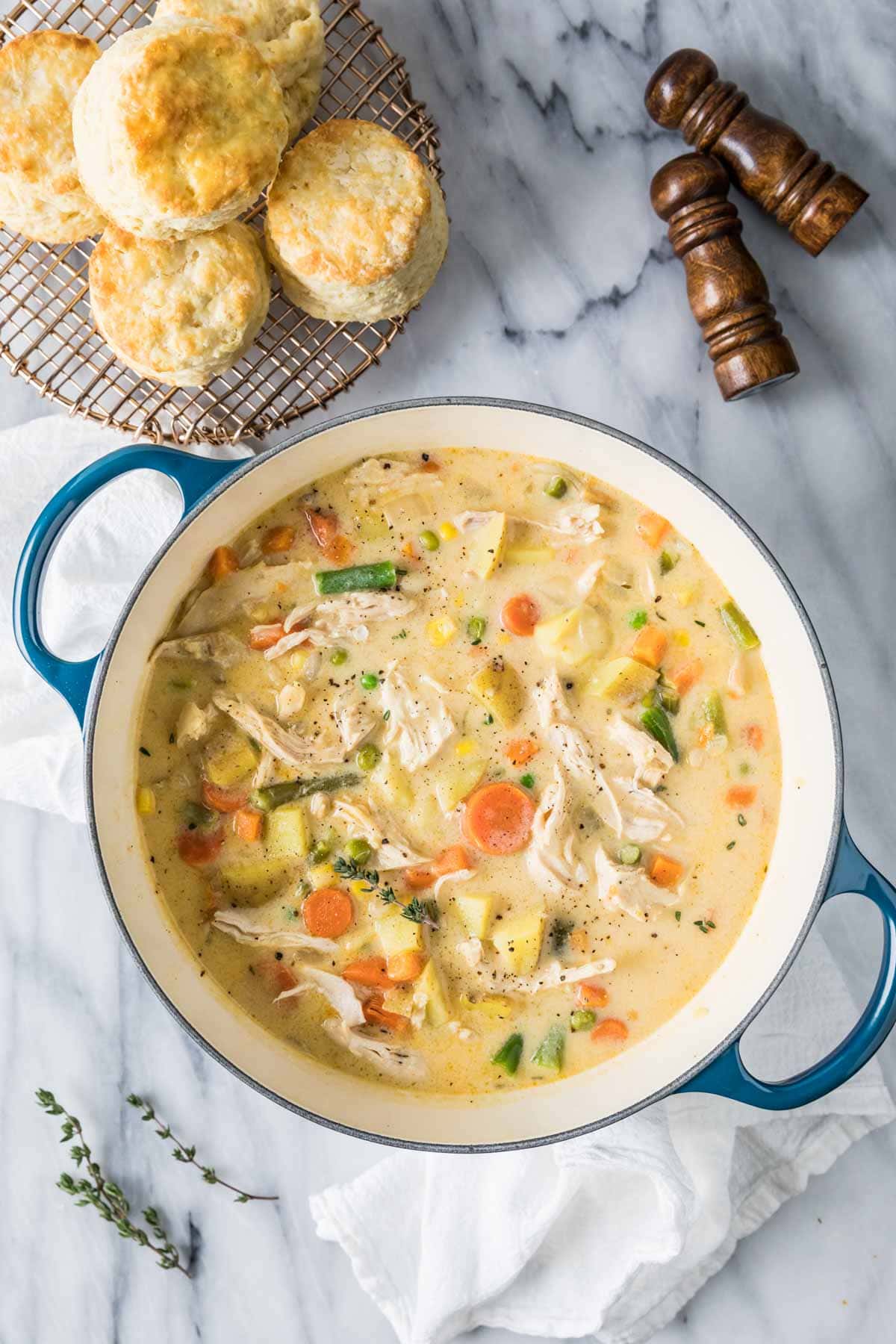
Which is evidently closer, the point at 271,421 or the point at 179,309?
the point at 179,309

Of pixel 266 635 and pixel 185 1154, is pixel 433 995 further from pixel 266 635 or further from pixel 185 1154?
pixel 266 635

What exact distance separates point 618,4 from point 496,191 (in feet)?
1.79

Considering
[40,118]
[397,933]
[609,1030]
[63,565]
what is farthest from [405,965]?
[40,118]

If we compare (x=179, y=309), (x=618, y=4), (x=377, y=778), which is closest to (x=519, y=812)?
(x=377, y=778)

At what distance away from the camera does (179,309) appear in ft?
8.41

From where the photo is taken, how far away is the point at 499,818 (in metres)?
2.86

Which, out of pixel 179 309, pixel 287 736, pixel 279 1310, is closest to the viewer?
pixel 179 309

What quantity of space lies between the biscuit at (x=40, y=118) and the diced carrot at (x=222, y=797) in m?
1.37

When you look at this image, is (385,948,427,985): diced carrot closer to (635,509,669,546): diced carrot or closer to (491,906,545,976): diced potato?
(491,906,545,976): diced potato

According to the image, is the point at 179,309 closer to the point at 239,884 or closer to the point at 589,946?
the point at 239,884

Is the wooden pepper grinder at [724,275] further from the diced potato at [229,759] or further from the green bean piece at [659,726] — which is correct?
the diced potato at [229,759]

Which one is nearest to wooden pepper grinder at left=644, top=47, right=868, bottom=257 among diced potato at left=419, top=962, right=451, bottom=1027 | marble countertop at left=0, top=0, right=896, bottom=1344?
marble countertop at left=0, top=0, right=896, bottom=1344

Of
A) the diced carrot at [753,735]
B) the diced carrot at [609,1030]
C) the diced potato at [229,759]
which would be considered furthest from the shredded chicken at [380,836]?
the diced carrot at [753,735]

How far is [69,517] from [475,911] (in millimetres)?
1305
